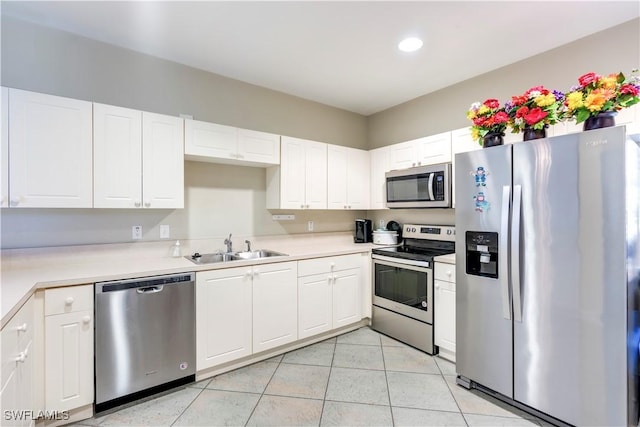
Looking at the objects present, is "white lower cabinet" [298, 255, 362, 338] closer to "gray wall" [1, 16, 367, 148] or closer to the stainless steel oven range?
the stainless steel oven range

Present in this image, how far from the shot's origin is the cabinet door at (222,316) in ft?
7.27

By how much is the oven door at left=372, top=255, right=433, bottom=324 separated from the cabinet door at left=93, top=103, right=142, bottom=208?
7.56ft

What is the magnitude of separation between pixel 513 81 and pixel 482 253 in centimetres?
177

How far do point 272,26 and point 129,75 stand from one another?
1.30 meters

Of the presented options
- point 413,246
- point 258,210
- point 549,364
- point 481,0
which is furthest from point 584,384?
point 258,210

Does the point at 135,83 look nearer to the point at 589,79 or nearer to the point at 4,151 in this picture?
the point at 4,151

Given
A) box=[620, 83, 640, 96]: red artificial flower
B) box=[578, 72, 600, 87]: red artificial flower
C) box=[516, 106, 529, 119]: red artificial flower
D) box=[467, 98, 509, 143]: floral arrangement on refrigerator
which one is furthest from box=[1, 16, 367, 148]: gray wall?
box=[620, 83, 640, 96]: red artificial flower

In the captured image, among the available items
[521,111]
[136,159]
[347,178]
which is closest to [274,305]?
[136,159]

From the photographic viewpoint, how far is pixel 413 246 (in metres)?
3.47

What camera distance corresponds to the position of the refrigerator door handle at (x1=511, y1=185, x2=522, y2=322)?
186 cm

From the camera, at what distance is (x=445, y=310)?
8.35 feet

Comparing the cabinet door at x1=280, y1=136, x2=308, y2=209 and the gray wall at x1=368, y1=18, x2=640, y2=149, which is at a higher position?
the gray wall at x1=368, y1=18, x2=640, y2=149

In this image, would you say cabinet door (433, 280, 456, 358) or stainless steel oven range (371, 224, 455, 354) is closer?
cabinet door (433, 280, 456, 358)

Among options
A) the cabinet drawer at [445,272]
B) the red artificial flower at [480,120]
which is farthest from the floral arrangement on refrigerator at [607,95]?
the cabinet drawer at [445,272]
